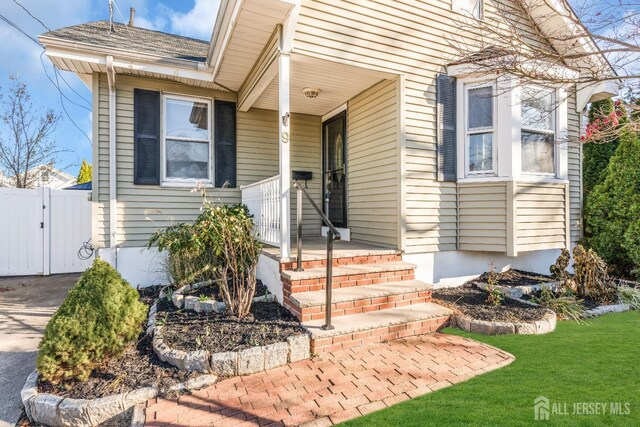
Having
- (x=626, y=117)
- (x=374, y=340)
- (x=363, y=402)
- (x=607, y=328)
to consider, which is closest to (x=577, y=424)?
(x=363, y=402)

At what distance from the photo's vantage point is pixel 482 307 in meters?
4.25

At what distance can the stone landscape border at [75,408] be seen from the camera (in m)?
2.34

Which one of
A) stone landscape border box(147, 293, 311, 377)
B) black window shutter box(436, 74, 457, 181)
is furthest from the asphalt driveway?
black window shutter box(436, 74, 457, 181)

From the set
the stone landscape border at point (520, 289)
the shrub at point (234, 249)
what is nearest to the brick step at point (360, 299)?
the shrub at point (234, 249)

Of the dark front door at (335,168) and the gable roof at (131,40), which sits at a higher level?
the gable roof at (131,40)

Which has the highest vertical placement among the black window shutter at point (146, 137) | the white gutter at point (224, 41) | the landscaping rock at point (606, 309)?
the white gutter at point (224, 41)

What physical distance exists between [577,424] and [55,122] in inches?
614

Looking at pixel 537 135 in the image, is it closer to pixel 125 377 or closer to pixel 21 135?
pixel 125 377

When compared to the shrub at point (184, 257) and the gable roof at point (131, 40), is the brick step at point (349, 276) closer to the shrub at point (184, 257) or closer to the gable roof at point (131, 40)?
the shrub at point (184, 257)

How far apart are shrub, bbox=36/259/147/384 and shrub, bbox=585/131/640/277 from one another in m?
7.53

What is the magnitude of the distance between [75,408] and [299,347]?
1733mm

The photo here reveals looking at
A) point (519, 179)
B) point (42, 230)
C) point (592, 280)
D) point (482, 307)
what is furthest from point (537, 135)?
point (42, 230)

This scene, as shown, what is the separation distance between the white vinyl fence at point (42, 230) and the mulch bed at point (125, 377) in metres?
5.60

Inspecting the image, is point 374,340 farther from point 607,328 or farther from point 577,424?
point 607,328
